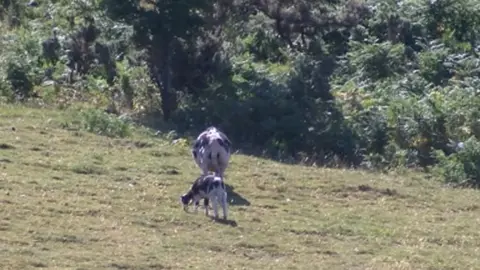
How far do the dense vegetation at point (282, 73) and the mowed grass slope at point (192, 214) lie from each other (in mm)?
2025

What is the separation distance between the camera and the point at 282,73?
32.5m

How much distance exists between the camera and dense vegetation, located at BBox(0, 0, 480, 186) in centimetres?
2850

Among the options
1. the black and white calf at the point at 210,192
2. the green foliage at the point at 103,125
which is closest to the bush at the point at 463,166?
Answer: the green foliage at the point at 103,125

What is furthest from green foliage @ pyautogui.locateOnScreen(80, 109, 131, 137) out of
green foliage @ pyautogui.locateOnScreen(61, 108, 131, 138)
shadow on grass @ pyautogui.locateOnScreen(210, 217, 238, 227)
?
shadow on grass @ pyautogui.locateOnScreen(210, 217, 238, 227)

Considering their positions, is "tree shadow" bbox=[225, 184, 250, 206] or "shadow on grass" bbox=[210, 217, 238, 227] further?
"tree shadow" bbox=[225, 184, 250, 206]

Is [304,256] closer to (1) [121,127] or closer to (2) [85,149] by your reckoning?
(2) [85,149]

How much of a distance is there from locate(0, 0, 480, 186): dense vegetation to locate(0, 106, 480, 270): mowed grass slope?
2.03m

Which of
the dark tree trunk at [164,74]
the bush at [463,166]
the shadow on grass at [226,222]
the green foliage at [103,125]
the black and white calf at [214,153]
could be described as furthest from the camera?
the dark tree trunk at [164,74]

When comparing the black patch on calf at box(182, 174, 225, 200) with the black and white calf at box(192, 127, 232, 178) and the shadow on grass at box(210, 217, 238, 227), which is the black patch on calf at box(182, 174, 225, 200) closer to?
the shadow on grass at box(210, 217, 238, 227)

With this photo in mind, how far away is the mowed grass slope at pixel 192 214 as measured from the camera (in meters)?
17.5

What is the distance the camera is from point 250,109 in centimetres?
2964

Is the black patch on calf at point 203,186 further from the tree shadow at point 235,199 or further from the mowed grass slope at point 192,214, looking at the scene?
the tree shadow at point 235,199

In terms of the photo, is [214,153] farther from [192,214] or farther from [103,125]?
[103,125]

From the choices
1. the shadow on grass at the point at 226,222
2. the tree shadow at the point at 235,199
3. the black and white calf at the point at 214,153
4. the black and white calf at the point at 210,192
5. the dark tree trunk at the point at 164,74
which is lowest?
the shadow on grass at the point at 226,222
